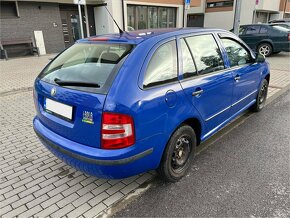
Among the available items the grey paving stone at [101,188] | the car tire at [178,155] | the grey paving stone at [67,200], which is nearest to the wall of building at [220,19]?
the car tire at [178,155]

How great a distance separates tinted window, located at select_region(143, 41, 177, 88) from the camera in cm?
227

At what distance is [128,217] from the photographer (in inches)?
89.0

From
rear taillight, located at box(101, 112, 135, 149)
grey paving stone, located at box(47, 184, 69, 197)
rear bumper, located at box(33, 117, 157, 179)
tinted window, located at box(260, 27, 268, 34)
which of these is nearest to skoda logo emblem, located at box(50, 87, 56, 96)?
rear bumper, located at box(33, 117, 157, 179)

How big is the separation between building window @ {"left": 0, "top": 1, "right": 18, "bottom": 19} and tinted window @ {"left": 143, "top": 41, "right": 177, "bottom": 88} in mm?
11111

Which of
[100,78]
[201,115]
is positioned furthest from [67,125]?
[201,115]

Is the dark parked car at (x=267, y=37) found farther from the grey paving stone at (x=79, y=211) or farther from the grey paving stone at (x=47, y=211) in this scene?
the grey paving stone at (x=47, y=211)

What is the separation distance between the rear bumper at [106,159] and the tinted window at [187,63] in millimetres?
919

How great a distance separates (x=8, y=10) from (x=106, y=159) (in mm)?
11686

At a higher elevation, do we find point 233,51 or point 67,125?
point 233,51

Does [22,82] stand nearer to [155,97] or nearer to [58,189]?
[58,189]

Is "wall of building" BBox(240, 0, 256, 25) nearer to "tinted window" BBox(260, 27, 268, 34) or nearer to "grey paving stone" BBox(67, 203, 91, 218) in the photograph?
"tinted window" BBox(260, 27, 268, 34)

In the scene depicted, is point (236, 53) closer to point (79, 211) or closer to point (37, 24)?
point (79, 211)

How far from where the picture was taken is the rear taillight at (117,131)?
201 centimetres

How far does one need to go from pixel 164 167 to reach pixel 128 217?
593mm
